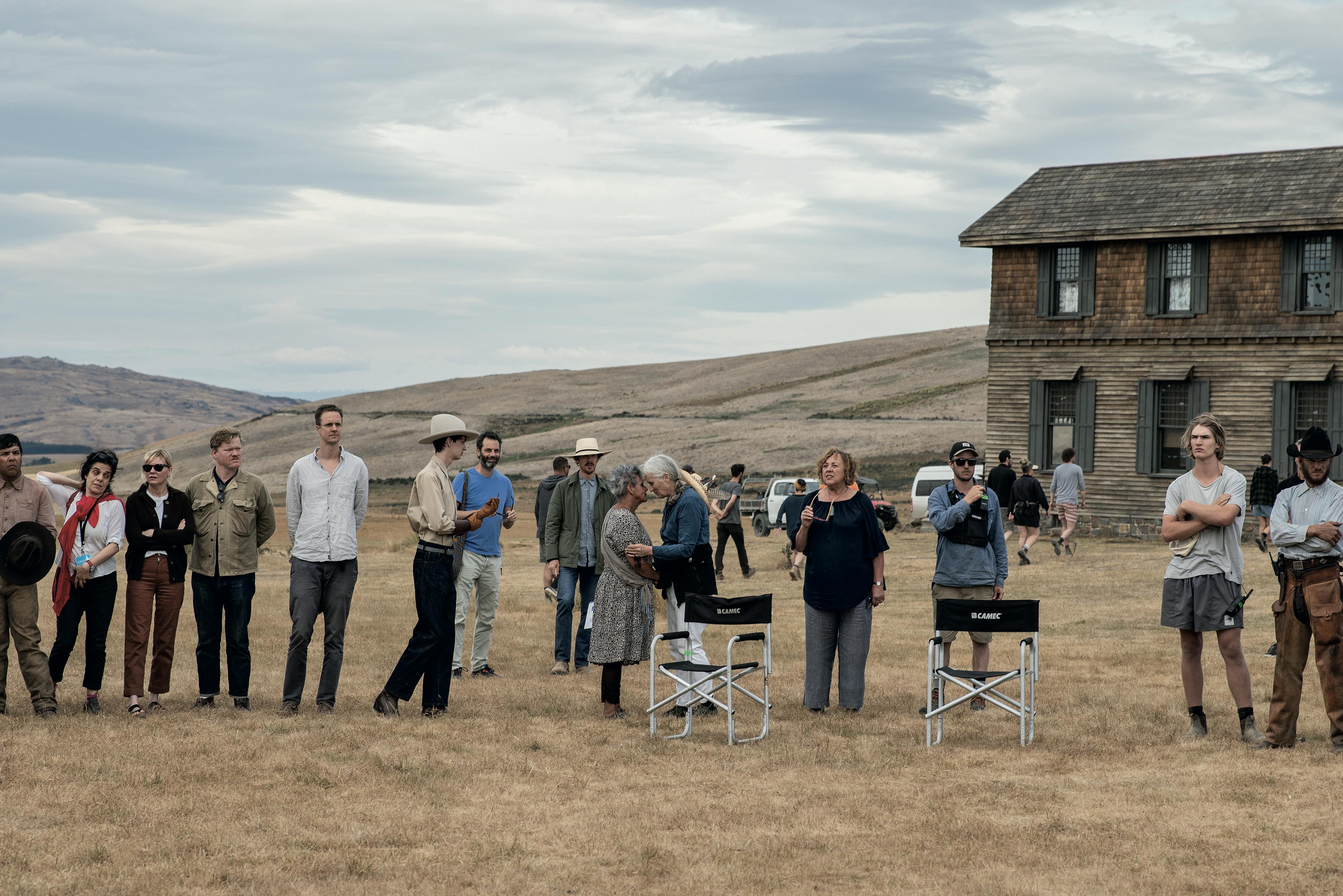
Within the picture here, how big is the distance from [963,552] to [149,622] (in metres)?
5.91

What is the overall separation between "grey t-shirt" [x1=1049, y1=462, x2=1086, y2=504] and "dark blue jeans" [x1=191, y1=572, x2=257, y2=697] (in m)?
16.2

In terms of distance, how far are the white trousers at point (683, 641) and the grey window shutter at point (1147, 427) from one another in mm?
19476

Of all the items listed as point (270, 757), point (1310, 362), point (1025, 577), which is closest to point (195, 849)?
point (270, 757)

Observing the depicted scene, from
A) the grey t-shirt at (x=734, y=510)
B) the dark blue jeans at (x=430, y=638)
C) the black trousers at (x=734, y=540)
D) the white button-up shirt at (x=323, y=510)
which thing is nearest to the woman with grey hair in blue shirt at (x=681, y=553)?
the dark blue jeans at (x=430, y=638)

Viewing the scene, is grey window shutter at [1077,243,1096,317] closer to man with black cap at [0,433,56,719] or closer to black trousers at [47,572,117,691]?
black trousers at [47,572,117,691]

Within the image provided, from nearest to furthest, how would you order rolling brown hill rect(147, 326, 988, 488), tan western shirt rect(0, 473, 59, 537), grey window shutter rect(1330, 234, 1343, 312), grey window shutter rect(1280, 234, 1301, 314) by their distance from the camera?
tan western shirt rect(0, 473, 59, 537), grey window shutter rect(1330, 234, 1343, 312), grey window shutter rect(1280, 234, 1301, 314), rolling brown hill rect(147, 326, 988, 488)

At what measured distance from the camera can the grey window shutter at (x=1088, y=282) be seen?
2709cm

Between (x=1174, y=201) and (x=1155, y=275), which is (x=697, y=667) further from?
(x=1174, y=201)

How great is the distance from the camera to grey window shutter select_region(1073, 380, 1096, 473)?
90.1 ft

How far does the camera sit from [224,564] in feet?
30.4

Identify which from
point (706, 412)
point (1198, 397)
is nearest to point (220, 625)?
point (1198, 397)

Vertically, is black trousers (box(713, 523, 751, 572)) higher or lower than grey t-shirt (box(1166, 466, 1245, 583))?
lower

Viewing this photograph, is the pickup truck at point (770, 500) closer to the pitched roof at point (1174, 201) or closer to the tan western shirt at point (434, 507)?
the pitched roof at point (1174, 201)

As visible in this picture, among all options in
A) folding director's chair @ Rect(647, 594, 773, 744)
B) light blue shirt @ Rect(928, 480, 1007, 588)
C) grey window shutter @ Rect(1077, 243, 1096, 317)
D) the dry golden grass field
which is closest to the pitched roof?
grey window shutter @ Rect(1077, 243, 1096, 317)
